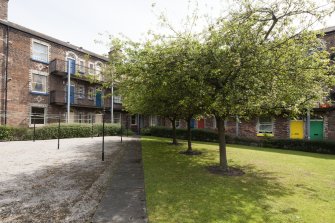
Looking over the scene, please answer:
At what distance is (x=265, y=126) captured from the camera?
23.1 metres

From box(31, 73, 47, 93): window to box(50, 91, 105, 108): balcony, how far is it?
0.93 m

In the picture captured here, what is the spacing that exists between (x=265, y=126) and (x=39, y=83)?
23402 millimetres

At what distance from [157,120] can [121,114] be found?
5.47 meters

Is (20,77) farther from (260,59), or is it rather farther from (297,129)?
(297,129)

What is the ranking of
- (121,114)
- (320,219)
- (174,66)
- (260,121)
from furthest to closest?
(121,114) < (260,121) < (174,66) < (320,219)

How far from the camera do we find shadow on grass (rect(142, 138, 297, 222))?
15.6ft

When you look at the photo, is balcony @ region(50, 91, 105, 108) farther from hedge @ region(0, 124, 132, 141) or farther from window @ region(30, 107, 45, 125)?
hedge @ region(0, 124, 132, 141)

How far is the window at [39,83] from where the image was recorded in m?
22.5

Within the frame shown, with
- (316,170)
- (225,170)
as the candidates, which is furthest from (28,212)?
(316,170)

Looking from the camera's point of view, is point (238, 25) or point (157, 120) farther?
point (157, 120)

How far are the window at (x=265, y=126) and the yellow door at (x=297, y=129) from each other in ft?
6.16

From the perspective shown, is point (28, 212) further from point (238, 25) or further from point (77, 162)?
point (238, 25)

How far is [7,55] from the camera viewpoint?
20.3 m

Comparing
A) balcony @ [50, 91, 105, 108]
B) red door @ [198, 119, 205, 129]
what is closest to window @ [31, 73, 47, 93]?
balcony @ [50, 91, 105, 108]
